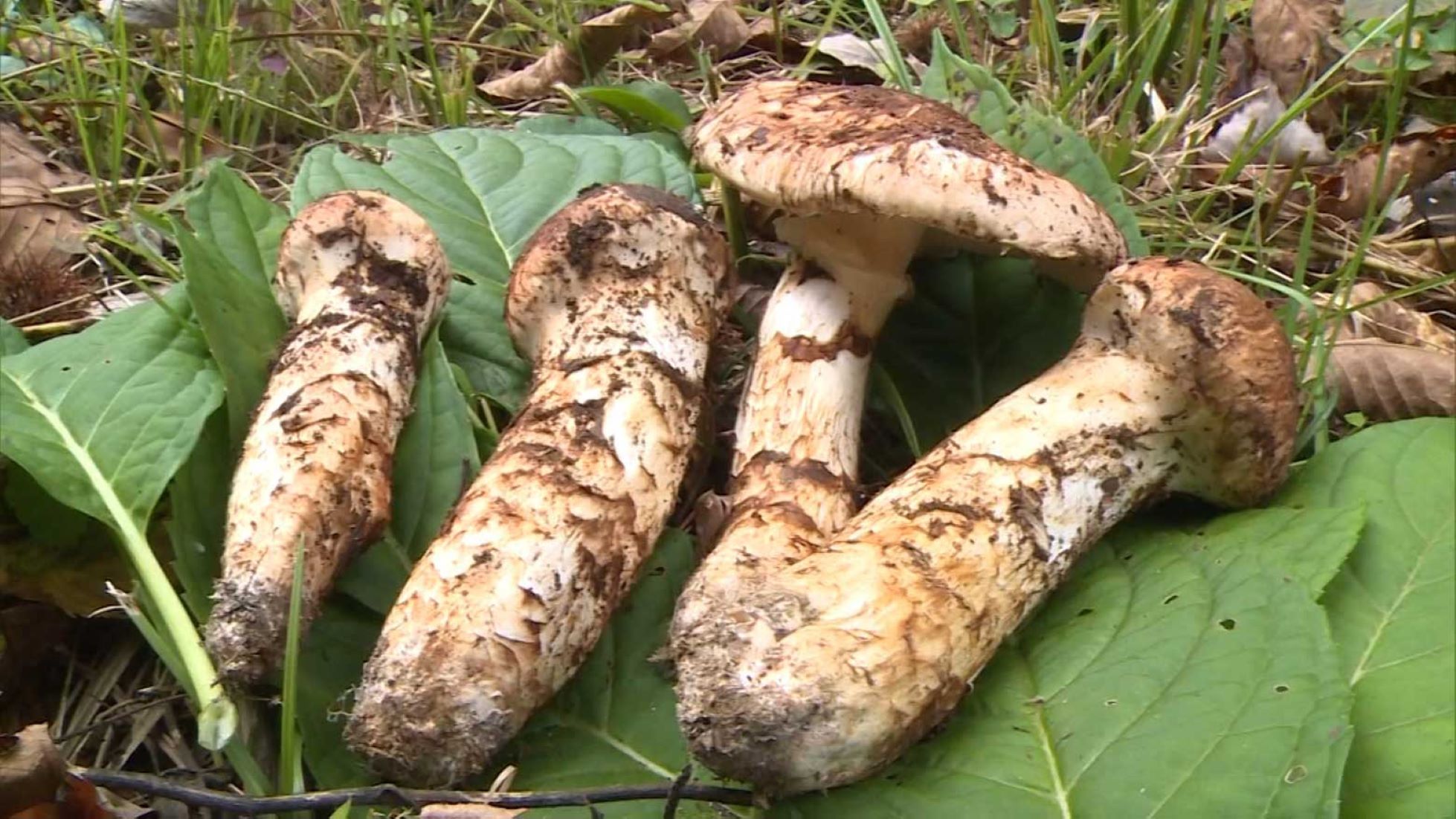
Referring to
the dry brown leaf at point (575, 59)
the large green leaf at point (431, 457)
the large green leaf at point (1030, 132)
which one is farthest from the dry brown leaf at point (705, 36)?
the large green leaf at point (431, 457)

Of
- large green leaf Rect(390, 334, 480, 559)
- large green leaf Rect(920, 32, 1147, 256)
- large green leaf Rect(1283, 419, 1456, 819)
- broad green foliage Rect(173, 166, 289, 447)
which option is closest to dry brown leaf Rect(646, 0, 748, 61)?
large green leaf Rect(920, 32, 1147, 256)

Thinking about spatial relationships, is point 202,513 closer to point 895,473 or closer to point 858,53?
point 895,473

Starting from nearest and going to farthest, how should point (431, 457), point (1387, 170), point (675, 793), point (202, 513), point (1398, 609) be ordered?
point (675, 793)
point (1398, 609)
point (202, 513)
point (431, 457)
point (1387, 170)

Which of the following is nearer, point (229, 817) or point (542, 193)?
point (229, 817)

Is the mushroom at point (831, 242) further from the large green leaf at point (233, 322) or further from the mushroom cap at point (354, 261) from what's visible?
the large green leaf at point (233, 322)

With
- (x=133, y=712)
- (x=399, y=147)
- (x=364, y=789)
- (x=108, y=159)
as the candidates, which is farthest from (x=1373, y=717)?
(x=108, y=159)

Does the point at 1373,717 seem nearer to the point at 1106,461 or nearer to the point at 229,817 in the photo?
the point at 1106,461

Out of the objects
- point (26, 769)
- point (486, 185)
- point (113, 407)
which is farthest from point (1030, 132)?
point (26, 769)
